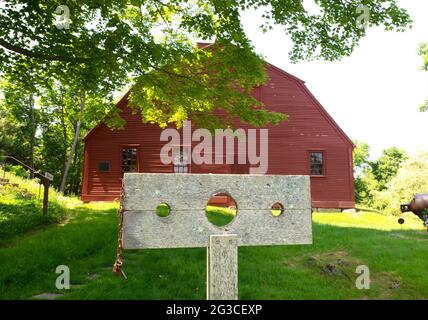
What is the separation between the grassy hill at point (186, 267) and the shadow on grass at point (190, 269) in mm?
16

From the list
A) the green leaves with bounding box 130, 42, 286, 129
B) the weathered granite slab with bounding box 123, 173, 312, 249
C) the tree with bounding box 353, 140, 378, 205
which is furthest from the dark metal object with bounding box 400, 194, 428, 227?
the tree with bounding box 353, 140, 378, 205

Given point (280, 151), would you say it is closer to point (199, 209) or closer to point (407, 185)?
point (407, 185)

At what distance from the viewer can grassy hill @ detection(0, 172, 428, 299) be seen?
5.91 m

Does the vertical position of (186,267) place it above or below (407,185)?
below

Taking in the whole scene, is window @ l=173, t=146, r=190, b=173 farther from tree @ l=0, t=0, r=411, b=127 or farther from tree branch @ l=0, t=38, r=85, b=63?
tree branch @ l=0, t=38, r=85, b=63

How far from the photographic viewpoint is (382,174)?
→ 4850 cm

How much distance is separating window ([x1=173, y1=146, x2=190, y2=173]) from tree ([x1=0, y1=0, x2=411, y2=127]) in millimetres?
7780

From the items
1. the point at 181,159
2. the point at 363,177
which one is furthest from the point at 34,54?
the point at 363,177

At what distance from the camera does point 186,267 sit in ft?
23.4

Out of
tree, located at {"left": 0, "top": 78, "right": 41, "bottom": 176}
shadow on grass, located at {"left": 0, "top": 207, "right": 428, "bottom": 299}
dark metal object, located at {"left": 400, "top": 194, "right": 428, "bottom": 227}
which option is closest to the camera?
shadow on grass, located at {"left": 0, "top": 207, "right": 428, "bottom": 299}

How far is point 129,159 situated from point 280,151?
8.32m

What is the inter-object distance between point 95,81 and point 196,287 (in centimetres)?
595

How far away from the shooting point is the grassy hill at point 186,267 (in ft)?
19.4

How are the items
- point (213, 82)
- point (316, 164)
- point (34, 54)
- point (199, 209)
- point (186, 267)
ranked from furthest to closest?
point (316, 164), point (213, 82), point (34, 54), point (186, 267), point (199, 209)
